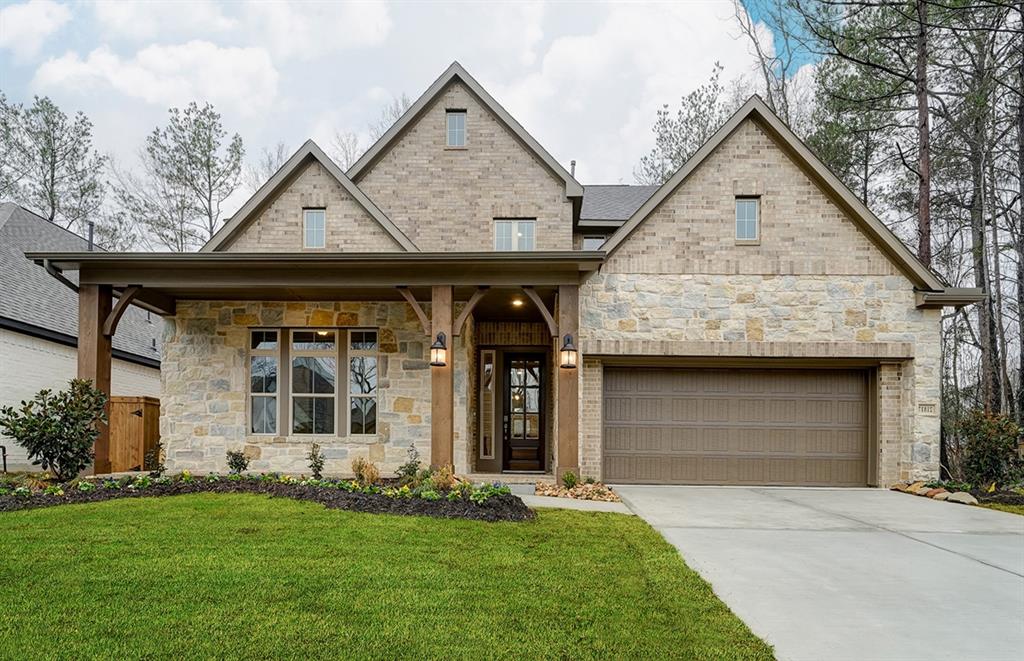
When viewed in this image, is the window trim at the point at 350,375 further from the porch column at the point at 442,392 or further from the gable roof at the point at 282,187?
the porch column at the point at 442,392

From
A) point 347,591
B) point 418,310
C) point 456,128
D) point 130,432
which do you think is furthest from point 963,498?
point 130,432

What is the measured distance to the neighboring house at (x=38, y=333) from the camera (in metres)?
12.8

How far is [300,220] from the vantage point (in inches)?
451

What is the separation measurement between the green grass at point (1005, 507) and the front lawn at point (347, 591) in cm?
557

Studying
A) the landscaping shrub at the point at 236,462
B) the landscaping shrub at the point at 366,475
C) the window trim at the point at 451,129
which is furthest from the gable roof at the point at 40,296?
the landscaping shrub at the point at 366,475

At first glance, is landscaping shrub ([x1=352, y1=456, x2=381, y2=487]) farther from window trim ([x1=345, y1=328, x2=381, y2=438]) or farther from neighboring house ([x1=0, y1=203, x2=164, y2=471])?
neighboring house ([x1=0, y1=203, x2=164, y2=471])

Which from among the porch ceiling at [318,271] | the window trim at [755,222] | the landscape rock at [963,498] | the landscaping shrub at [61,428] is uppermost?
the window trim at [755,222]

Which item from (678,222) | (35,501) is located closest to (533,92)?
(678,222)

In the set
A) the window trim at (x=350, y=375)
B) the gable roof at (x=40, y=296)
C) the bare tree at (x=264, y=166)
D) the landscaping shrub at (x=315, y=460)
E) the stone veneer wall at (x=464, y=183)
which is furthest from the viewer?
the bare tree at (x=264, y=166)

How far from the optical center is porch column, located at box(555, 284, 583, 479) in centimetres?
946

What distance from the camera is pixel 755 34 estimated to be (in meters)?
17.6

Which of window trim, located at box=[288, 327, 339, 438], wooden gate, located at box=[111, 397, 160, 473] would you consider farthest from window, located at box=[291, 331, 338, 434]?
wooden gate, located at box=[111, 397, 160, 473]

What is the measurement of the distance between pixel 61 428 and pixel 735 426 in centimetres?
983

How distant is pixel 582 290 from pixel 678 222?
195cm
